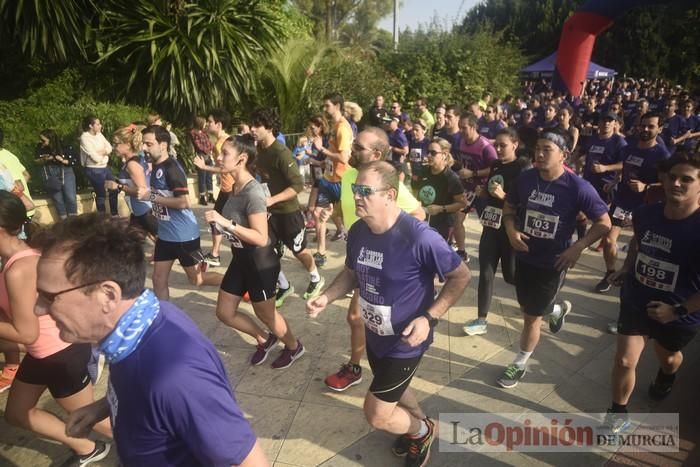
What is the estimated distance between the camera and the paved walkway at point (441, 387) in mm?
3090

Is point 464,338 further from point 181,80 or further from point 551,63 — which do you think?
point 551,63

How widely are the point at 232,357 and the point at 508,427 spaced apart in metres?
2.43

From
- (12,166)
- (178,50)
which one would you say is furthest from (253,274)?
(178,50)

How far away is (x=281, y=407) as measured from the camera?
3553mm

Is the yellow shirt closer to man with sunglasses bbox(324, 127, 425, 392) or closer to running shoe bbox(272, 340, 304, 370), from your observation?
man with sunglasses bbox(324, 127, 425, 392)

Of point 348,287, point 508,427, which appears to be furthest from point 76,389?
point 508,427

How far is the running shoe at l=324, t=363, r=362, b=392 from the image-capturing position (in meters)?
3.71

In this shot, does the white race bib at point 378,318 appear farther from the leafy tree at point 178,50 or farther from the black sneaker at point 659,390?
the leafy tree at point 178,50

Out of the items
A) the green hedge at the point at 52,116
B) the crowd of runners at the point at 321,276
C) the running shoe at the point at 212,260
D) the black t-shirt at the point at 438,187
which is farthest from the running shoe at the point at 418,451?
the green hedge at the point at 52,116

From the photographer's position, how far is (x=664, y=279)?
9.55 ft

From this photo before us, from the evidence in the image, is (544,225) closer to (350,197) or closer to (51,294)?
(350,197)

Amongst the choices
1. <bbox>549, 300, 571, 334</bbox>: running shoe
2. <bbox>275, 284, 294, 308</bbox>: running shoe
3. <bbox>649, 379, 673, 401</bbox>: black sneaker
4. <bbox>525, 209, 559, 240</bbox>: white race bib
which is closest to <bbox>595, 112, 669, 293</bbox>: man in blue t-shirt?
<bbox>549, 300, 571, 334</bbox>: running shoe

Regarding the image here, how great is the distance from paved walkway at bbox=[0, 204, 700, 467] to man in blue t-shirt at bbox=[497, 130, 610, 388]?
370 millimetres

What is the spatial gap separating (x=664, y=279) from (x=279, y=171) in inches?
135
